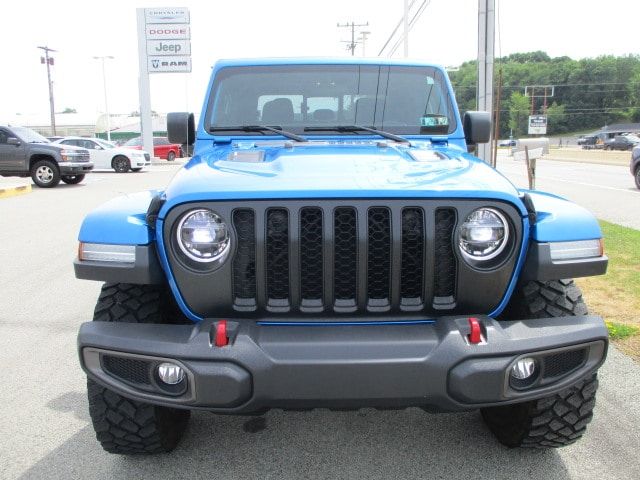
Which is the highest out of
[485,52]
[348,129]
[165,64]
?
[165,64]

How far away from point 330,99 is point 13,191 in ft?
44.4

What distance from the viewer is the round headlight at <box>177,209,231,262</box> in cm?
225

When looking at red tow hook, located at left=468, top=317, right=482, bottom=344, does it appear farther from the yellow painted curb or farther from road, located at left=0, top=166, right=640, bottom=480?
the yellow painted curb

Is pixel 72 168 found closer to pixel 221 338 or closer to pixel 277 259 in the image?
pixel 277 259

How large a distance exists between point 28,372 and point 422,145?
2.83m

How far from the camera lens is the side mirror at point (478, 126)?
12.4 ft

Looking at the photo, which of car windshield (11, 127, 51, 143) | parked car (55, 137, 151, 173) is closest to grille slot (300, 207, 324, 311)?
car windshield (11, 127, 51, 143)

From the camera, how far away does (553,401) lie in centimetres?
255

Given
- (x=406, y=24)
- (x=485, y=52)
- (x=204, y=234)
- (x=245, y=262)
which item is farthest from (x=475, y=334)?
(x=406, y=24)

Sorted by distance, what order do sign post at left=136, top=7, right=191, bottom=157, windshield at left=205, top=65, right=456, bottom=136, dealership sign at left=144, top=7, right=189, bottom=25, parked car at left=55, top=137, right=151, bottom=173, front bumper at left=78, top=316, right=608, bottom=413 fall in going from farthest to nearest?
sign post at left=136, top=7, right=191, bottom=157, dealership sign at left=144, top=7, right=189, bottom=25, parked car at left=55, top=137, right=151, bottom=173, windshield at left=205, top=65, right=456, bottom=136, front bumper at left=78, top=316, right=608, bottom=413

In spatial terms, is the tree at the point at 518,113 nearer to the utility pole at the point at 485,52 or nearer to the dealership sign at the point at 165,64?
the dealership sign at the point at 165,64

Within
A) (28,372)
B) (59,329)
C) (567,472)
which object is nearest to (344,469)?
(567,472)

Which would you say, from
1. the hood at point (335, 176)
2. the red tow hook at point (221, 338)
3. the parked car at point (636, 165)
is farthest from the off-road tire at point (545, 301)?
the parked car at point (636, 165)

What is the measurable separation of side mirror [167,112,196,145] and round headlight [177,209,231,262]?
5.75 feet
